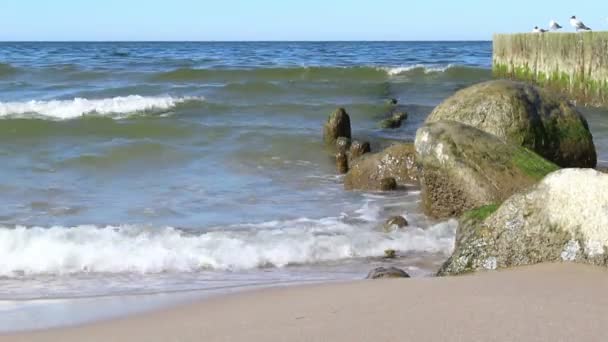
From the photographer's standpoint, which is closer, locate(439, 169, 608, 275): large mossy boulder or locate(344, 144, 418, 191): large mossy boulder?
locate(439, 169, 608, 275): large mossy boulder

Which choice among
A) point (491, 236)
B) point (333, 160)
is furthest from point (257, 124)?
point (491, 236)

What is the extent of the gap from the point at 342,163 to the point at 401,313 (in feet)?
23.2

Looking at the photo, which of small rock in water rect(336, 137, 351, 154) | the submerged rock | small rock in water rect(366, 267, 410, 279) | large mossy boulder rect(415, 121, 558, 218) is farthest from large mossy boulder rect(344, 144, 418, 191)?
the submerged rock

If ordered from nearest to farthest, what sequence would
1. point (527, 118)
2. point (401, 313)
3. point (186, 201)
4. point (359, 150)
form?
point (401, 313) → point (186, 201) → point (527, 118) → point (359, 150)

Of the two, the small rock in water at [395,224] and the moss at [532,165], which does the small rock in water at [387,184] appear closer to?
the small rock in water at [395,224]

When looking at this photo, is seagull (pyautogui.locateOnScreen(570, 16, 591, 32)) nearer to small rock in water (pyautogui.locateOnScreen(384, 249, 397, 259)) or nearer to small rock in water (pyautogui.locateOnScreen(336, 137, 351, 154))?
small rock in water (pyautogui.locateOnScreen(336, 137, 351, 154))

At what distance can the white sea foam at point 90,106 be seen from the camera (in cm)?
1683

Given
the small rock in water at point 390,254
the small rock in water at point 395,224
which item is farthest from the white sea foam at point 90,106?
the small rock in water at point 390,254

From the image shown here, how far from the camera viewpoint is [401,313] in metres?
4.23

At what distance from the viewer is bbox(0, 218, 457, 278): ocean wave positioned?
646 cm

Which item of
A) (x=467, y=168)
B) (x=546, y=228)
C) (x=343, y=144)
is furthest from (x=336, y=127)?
(x=546, y=228)

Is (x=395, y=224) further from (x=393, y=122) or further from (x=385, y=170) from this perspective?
(x=393, y=122)

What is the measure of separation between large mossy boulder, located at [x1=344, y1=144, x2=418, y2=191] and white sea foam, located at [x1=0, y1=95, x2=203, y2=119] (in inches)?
306

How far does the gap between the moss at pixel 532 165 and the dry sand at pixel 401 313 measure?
2.62 m
